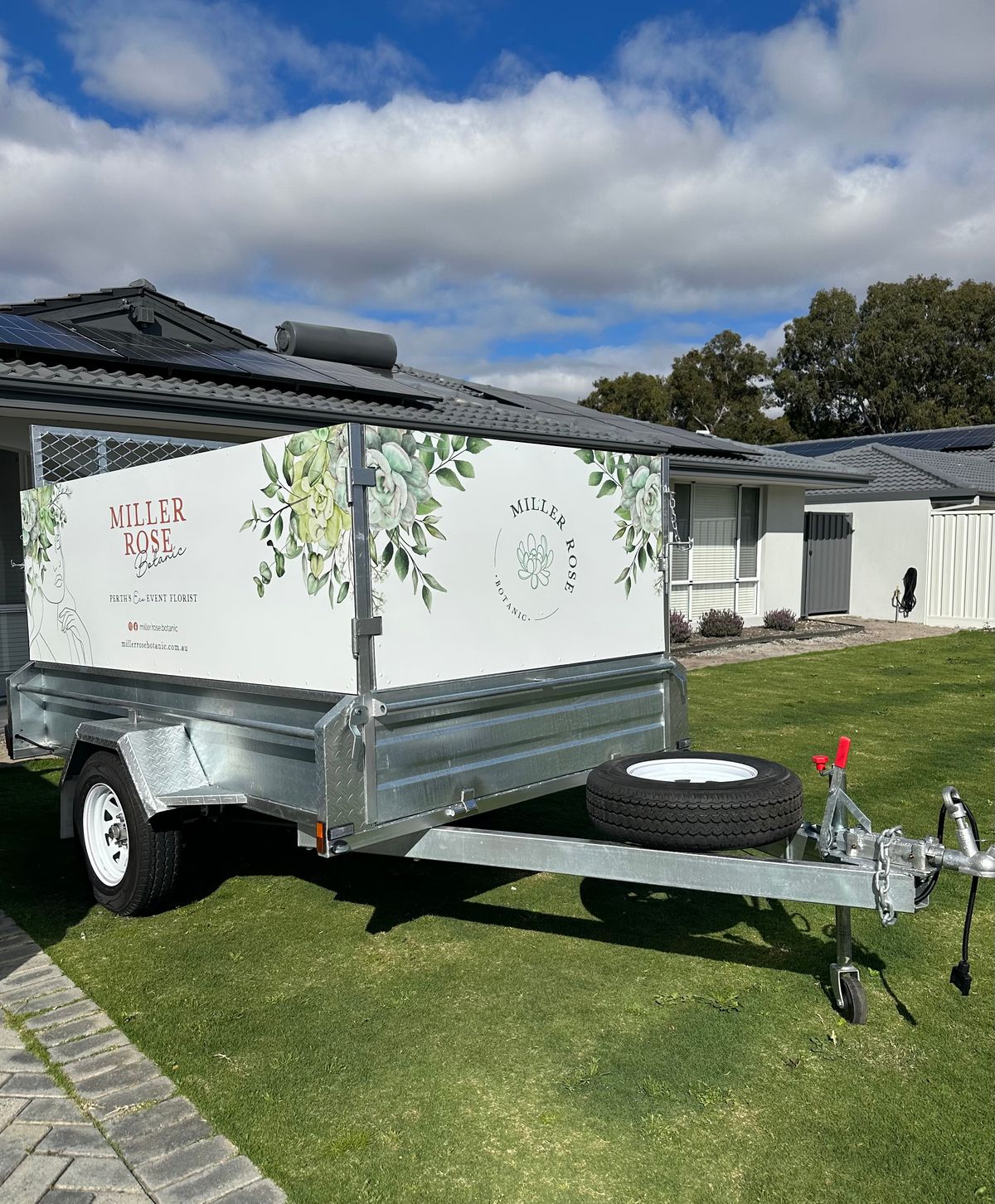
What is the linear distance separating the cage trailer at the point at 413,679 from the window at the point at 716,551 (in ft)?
37.5

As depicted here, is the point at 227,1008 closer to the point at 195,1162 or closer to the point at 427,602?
the point at 195,1162

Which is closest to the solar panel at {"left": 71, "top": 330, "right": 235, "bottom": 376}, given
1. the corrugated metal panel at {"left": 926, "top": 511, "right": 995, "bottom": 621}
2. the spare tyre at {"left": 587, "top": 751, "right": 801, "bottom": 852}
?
the spare tyre at {"left": 587, "top": 751, "right": 801, "bottom": 852}

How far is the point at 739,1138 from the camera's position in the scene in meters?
2.98

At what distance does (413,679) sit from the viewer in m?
3.86

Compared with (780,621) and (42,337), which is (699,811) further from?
(780,621)

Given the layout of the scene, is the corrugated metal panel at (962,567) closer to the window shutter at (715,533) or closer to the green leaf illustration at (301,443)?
the window shutter at (715,533)

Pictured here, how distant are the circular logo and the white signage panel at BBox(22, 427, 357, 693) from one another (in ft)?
2.77

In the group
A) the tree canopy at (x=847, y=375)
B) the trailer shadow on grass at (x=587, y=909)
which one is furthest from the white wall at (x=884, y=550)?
the tree canopy at (x=847, y=375)

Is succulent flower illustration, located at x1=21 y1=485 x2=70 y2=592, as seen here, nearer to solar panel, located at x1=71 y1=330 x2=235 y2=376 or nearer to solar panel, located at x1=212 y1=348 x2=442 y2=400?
solar panel, located at x1=71 y1=330 x2=235 y2=376

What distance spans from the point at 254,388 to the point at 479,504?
719 cm

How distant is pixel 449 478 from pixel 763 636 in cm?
1340

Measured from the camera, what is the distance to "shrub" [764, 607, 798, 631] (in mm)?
17359

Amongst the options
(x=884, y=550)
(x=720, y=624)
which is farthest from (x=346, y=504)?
(x=884, y=550)

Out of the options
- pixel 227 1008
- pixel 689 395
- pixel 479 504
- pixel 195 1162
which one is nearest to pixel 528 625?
pixel 479 504
